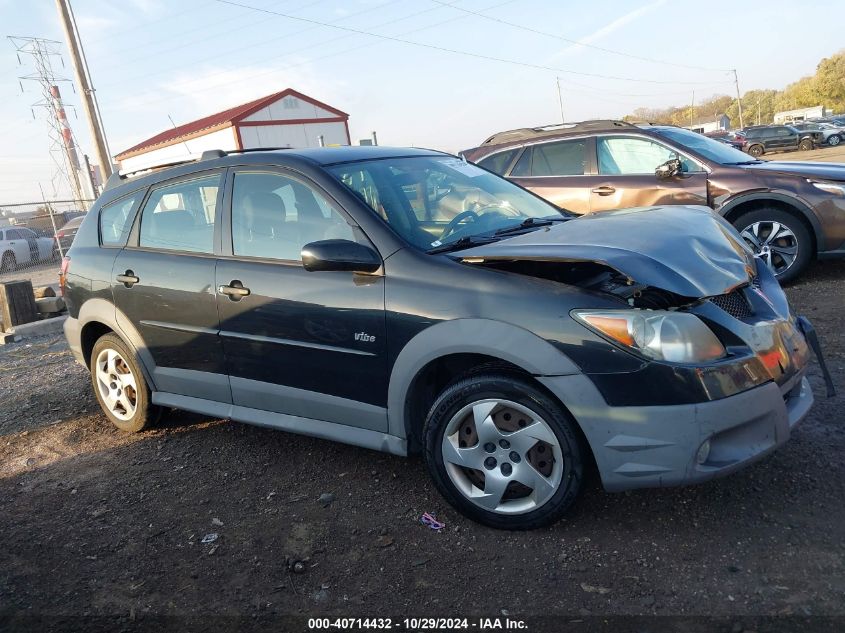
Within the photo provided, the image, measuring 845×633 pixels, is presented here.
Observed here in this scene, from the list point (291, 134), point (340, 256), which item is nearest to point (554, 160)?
point (340, 256)

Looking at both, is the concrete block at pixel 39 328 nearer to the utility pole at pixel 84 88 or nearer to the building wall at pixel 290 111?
the utility pole at pixel 84 88

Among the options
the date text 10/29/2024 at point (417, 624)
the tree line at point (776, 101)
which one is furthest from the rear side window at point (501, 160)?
the tree line at point (776, 101)

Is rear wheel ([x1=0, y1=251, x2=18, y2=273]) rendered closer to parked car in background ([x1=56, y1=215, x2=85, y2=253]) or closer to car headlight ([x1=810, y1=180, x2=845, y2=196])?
parked car in background ([x1=56, y1=215, x2=85, y2=253])

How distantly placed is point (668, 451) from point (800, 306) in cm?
397

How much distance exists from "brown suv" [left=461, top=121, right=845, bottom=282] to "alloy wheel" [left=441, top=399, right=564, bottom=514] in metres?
4.30

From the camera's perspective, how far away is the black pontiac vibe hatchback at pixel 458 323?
264 centimetres

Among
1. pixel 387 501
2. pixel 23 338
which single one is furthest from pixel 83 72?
pixel 387 501

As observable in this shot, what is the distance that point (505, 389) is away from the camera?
284 cm

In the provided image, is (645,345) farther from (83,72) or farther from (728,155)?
(83,72)

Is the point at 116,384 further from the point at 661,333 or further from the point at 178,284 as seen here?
the point at 661,333

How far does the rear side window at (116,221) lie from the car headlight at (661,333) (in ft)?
10.9

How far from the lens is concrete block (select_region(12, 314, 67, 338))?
356 inches

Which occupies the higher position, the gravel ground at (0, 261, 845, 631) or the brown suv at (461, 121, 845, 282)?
the brown suv at (461, 121, 845, 282)

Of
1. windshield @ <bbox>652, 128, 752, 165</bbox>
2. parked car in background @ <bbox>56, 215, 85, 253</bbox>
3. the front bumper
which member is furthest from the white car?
the front bumper
